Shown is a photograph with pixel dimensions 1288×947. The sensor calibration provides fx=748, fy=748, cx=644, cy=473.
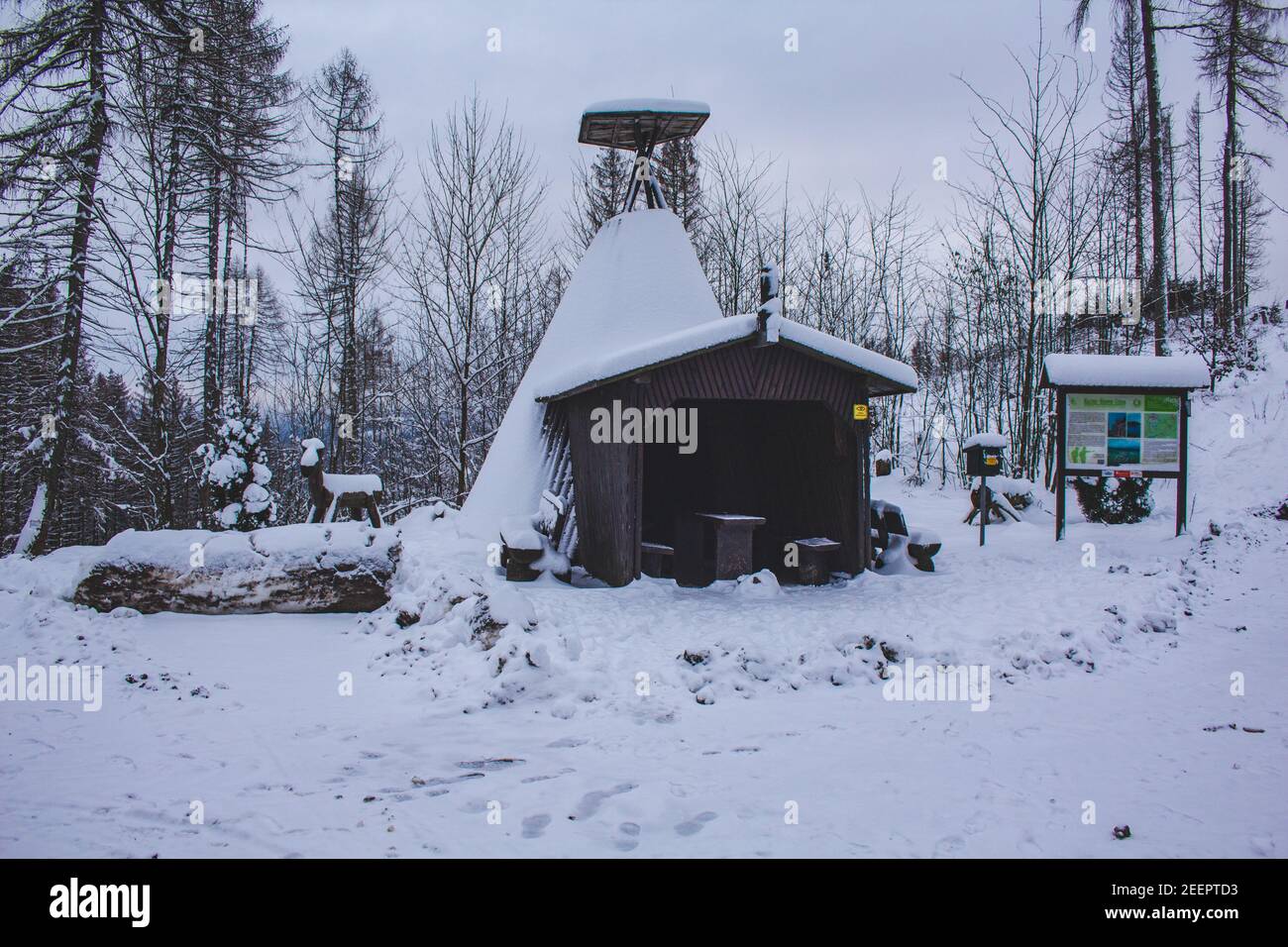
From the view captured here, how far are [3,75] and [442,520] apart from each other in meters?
9.14

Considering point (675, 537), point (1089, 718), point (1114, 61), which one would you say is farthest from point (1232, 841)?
point (1114, 61)

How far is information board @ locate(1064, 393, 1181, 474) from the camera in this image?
413 inches

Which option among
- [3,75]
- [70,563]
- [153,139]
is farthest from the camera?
[153,139]

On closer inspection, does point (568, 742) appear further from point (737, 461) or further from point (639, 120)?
point (639, 120)

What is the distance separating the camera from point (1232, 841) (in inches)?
126

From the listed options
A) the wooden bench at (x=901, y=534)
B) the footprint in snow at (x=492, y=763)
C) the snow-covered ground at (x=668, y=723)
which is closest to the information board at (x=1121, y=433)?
the snow-covered ground at (x=668, y=723)

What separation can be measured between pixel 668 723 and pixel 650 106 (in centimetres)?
1135

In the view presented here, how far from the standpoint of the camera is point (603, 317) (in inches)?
498

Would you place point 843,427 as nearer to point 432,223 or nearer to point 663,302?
point 663,302

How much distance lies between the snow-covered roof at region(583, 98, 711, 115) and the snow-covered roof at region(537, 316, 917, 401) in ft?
19.3

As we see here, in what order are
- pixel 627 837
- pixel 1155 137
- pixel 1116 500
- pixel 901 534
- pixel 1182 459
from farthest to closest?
pixel 1155 137 < pixel 1116 500 < pixel 901 534 < pixel 1182 459 < pixel 627 837

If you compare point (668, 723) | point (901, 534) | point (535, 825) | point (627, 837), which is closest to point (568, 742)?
point (668, 723)

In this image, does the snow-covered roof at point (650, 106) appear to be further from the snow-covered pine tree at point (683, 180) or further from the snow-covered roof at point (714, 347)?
the snow-covered pine tree at point (683, 180)

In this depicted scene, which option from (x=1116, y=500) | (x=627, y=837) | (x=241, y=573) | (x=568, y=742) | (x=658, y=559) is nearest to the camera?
(x=627, y=837)
